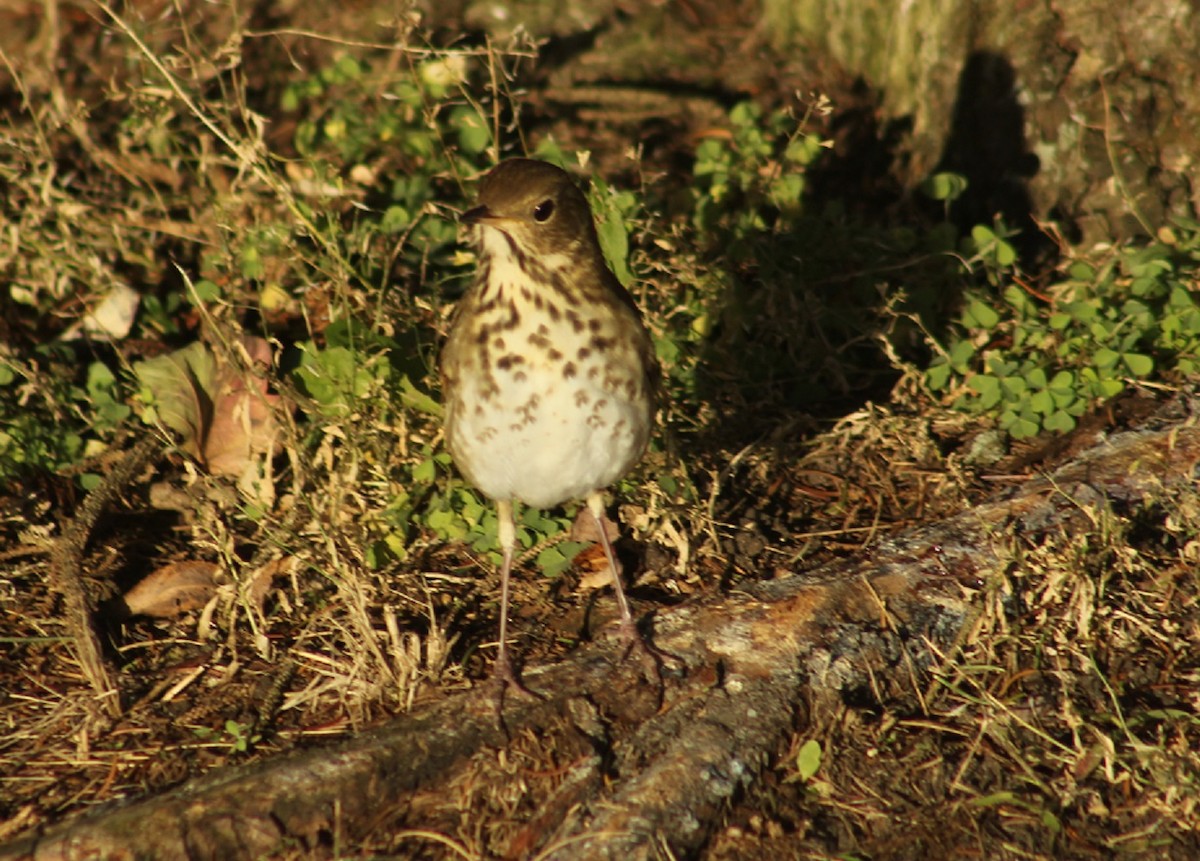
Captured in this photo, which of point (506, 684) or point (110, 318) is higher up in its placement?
point (110, 318)

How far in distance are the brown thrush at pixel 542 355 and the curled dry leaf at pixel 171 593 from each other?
1038 millimetres

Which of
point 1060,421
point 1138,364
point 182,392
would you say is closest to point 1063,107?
point 1138,364

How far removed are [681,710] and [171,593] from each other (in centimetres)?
168

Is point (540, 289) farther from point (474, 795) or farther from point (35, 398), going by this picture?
point (35, 398)

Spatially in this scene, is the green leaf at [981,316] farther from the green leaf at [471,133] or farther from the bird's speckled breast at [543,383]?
the green leaf at [471,133]

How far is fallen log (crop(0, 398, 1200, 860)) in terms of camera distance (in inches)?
131

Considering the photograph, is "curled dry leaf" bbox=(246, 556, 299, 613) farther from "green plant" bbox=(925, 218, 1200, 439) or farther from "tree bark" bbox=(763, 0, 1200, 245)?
"tree bark" bbox=(763, 0, 1200, 245)

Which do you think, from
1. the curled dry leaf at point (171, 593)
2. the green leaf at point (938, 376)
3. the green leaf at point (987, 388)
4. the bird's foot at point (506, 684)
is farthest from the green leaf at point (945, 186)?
the curled dry leaf at point (171, 593)

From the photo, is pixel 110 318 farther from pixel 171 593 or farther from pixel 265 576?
pixel 265 576

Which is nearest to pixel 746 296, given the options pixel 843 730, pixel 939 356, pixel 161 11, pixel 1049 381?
pixel 939 356

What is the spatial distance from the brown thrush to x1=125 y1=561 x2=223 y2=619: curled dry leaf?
40.9 inches

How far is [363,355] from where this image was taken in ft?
15.0

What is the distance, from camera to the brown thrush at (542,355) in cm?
375

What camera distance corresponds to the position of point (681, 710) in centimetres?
375
